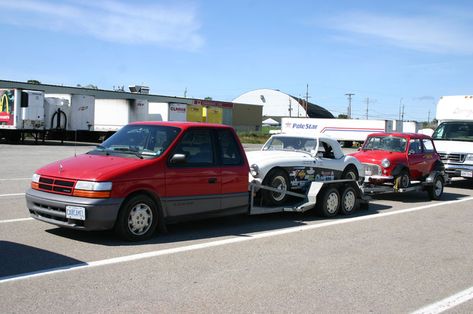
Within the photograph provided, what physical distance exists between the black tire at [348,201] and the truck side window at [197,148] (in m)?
3.56

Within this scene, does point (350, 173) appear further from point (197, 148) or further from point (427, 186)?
point (197, 148)

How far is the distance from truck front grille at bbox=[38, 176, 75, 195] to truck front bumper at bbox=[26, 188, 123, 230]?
6cm

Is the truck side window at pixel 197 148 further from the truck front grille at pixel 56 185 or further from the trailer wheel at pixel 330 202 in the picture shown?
the trailer wheel at pixel 330 202

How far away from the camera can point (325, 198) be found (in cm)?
1030

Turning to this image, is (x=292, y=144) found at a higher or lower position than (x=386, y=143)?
lower

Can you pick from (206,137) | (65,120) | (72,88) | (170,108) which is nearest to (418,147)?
(206,137)

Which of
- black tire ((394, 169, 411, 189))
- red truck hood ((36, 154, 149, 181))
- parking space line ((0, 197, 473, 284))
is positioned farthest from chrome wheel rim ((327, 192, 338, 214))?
red truck hood ((36, 154, 149, 181))

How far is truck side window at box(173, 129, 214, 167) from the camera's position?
8.10m

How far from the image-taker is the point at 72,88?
6203 cm

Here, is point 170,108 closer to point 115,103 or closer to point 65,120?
point 115,103

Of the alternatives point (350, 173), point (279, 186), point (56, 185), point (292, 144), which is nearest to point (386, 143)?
point (350, 173)

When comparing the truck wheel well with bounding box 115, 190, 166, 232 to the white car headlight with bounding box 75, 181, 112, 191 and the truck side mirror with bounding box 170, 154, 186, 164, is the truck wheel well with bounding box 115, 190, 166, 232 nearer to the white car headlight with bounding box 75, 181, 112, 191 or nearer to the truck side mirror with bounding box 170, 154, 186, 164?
the white car headlight with bounding box 75, 181, 112, 191

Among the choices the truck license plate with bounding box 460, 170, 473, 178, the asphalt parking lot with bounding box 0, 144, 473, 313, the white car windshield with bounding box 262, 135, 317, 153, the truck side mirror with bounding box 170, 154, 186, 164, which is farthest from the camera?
the truck license plate with bounding box 460, 170, 473, 178

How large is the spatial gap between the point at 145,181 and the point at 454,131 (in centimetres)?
1467
